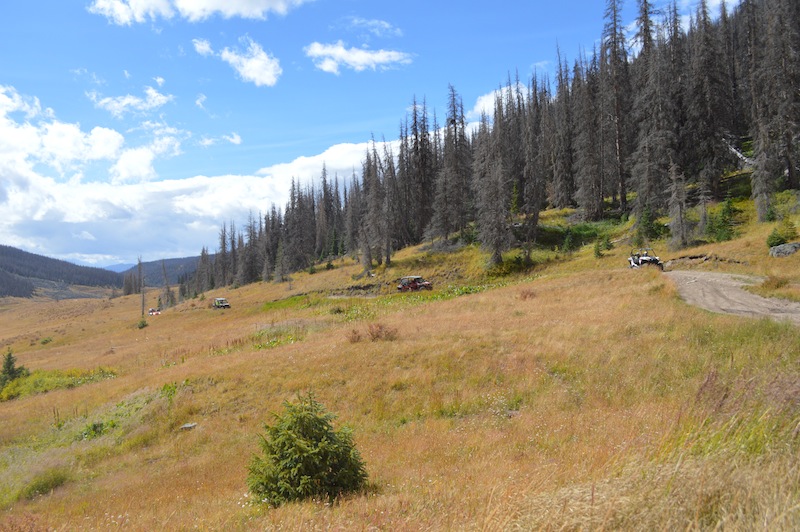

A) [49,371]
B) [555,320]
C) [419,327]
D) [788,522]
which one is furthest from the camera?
[49,371]

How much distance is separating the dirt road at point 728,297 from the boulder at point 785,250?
381 cm

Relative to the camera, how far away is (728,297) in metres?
20.2

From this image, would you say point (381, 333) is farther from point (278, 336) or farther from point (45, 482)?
point (45, 482)

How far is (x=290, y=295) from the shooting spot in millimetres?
57469

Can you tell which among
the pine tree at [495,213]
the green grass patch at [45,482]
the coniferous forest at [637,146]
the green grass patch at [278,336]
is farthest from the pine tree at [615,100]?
the green grass patch at [45,482]

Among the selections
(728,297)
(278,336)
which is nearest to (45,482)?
(278,336)

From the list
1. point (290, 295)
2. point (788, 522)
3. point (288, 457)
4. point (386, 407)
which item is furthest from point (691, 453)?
point (290, 295)

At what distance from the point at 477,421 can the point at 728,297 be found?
51.1 feet

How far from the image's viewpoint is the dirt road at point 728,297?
16984 millimetres

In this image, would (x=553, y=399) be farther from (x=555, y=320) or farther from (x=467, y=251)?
(x=467, y=251)

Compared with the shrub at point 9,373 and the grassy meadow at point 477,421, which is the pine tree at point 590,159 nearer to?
the grassy meadow at point 477,421

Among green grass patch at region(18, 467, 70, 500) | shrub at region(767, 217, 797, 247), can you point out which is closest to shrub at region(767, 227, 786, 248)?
shrub at region(767, 217, 797, 247)

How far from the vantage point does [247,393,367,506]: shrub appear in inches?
273

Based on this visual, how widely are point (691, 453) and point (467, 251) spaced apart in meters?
50.6
